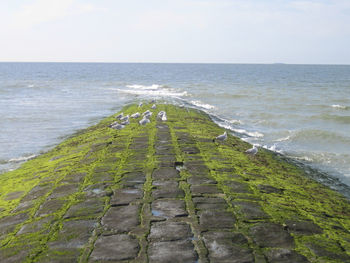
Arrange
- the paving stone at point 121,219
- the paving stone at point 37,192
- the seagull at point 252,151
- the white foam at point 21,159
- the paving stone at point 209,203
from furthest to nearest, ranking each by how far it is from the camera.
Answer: the white foam at point 21,159, the seagull at point 252,151, the paving stone at point 37,192, the paving stone at point 209,203, the paving stone at point 121,219

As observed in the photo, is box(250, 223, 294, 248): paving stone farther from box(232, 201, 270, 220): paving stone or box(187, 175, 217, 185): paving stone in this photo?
box(187, 175, 217, 185): paving stone

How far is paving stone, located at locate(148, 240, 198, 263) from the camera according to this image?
14.2ft

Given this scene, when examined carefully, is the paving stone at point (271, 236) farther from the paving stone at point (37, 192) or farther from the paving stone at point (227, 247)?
the paving stone at point (37, 192)

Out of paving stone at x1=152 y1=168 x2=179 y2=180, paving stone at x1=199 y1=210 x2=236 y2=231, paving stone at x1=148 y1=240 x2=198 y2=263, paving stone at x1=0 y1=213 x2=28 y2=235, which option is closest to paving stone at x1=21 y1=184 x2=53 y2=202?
paving stone at x1=0 y1=213 x2=28 y2=235

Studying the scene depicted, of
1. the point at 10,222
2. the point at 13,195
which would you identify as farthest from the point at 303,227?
the point at 13,195

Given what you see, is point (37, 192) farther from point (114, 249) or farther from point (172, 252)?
point (172, 252)

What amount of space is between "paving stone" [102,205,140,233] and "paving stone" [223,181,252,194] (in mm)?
2032

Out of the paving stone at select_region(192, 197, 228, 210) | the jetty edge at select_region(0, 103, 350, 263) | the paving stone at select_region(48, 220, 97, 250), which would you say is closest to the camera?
the jetty edge at select_region(0, 103, 350, 263)

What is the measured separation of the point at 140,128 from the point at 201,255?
8.42 m

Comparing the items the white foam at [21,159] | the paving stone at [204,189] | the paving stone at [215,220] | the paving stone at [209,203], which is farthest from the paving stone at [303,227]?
the white foam at [21,159]

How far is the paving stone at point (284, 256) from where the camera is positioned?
4375 millimetres

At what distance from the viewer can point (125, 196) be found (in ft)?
20.6

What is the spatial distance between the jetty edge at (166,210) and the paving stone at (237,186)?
2cm

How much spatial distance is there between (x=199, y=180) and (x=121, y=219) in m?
2.19
